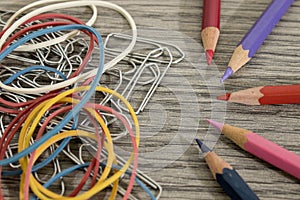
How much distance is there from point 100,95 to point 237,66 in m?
0.15

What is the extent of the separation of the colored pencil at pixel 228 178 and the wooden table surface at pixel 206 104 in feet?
0.03

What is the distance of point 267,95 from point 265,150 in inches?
2.7

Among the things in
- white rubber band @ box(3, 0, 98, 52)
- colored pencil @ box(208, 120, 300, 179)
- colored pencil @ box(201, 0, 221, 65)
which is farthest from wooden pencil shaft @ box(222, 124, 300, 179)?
white rubber band @ box(3, 0, 98, 52)

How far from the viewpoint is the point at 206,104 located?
1.84 ft

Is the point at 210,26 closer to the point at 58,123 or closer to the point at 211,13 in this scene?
the point at 211,13

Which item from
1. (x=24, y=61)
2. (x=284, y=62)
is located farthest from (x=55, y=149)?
(x=284, y=62)

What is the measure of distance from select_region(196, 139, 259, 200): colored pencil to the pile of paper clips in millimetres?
54

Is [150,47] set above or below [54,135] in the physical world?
above

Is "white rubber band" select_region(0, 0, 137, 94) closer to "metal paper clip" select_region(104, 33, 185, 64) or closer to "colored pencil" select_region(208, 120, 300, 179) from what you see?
"metal paper clip" select_region(104, 33, 185, 64)

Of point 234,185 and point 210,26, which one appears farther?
point 210,26

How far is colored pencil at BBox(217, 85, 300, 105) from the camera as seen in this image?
0.55 meters

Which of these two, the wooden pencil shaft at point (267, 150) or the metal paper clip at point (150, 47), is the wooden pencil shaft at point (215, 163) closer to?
the wooden pencil shaft at point (267, 150)

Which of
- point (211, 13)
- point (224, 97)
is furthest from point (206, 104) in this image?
point (211, 13)

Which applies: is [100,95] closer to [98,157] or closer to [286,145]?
[98,157]
